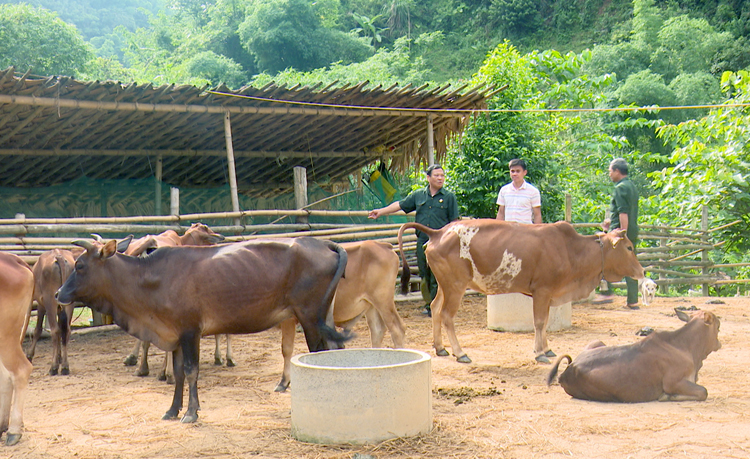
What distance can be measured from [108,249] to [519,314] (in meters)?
5.19

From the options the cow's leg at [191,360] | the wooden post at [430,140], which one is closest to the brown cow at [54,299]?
the cow's leg at [191,360]

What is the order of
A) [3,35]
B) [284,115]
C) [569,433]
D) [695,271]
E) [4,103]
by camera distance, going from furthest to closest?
[3,35]
[695,271]
[284,115]
[4,103]
[569,433]

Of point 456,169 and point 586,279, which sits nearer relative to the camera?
point 586,279

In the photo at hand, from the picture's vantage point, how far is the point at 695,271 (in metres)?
15.5

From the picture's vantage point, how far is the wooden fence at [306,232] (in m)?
8.96

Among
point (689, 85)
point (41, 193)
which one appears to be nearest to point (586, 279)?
point (41, 193)

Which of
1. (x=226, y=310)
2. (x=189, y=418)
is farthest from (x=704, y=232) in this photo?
(x=189, y=418)

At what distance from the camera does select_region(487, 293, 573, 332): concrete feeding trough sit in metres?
8.72

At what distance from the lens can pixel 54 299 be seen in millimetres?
7344

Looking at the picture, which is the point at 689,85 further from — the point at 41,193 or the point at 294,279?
the point at 294,279

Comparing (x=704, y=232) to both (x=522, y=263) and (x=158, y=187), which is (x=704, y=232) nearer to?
(x=522, y=263)

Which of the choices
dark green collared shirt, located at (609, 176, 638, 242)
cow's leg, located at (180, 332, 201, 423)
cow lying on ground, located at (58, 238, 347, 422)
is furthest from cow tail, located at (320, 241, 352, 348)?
dark green collared shirt, located at (609, 176, 638, 242)

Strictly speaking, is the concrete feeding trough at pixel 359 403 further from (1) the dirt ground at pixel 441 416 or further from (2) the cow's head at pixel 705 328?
(2) the cow's head at pixel 705 328

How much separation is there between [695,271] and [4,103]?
13533 mm
